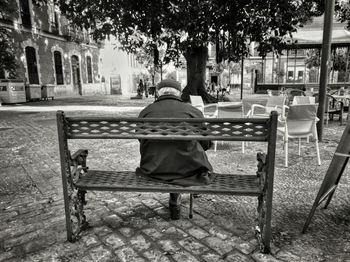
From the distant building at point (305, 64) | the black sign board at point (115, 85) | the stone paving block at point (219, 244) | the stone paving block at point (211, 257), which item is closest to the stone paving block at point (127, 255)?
the stone paving block at point (211, 257)

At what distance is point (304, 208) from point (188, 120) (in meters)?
1.82

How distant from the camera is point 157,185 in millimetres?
2482

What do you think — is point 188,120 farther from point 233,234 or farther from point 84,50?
point 84,50

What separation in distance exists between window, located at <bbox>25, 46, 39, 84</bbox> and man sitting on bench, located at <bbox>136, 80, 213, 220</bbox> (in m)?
21.8

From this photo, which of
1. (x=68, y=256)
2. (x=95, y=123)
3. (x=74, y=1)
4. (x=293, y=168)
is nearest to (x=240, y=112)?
(x=293, y=168)

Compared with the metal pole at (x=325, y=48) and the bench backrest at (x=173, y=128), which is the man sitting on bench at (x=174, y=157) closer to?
the bench backrest at (x=173, y=128)

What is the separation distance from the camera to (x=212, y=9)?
8297 mm

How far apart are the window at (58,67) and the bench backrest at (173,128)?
79.5 feet

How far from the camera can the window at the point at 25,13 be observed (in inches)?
833

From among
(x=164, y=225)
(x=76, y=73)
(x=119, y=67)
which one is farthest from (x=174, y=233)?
(x=119, y=67)

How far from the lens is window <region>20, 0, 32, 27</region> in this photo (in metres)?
21.2

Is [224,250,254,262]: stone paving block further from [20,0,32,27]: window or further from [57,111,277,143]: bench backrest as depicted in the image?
[20,0,32,27]: window

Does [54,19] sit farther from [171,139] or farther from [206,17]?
[171,139]

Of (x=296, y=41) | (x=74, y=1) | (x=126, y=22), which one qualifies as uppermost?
(x=74, y=1)
